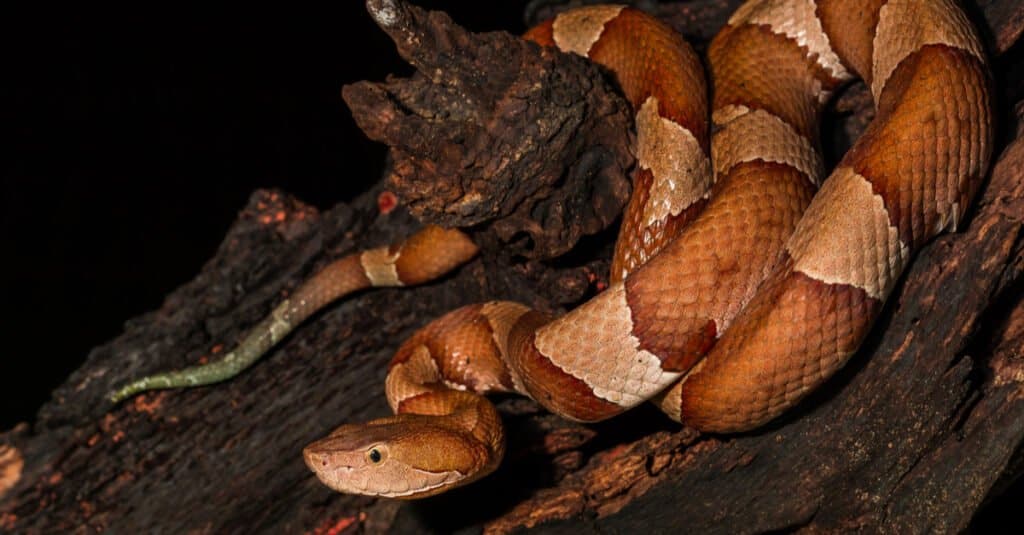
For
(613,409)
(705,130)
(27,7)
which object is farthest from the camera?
(27,7)

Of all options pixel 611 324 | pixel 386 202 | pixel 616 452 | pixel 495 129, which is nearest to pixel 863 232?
pixel 611 324

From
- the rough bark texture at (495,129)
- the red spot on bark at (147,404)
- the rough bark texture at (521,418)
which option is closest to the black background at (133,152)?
the rough bark texture at (521,418)

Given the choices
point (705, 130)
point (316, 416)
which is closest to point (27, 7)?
point (316, 416)

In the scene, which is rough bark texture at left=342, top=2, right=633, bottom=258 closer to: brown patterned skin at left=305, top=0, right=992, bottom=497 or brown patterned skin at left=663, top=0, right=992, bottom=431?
brown patterned skin at left=305, top=0, right=992, bottom=497

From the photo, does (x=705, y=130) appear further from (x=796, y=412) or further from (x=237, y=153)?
(x=237, y=153)

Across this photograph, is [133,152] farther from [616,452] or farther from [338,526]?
[616,452]

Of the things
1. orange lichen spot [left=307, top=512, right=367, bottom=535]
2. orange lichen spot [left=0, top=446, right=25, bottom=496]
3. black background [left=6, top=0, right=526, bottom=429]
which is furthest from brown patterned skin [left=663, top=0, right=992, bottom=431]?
orange lichen spot [left=0, top=446, right=25, bottom=496]

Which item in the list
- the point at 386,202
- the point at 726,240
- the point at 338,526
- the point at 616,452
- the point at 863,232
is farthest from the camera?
the point at 386,202

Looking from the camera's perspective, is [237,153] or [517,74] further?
[237,153]
